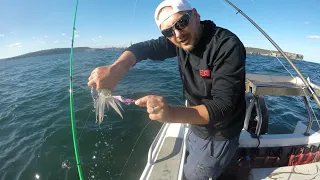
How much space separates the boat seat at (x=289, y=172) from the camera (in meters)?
3.34

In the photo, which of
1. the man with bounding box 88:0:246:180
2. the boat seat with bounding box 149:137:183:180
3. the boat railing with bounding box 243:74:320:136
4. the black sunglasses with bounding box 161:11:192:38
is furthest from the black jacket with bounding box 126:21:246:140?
the boat railing with bounding box 243:74:320:136

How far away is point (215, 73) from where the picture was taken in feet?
6.37

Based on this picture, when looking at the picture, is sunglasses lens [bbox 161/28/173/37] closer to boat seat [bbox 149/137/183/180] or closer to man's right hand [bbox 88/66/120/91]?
man's right hand [bbox 88/66/120/91]

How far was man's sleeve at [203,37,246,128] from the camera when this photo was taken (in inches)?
68.9

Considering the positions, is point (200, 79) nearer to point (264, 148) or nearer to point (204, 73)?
point (204, 73)

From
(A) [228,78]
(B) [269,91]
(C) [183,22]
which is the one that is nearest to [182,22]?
(C) [183,22]

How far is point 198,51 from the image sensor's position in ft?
7.33

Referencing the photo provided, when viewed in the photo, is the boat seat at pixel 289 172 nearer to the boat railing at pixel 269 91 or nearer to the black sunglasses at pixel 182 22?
the boat railing at pixel 269 91

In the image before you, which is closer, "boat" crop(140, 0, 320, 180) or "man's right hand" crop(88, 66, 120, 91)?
"man's right hand" crop(88, 66, 120, 91)

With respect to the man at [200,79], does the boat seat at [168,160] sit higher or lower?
lower

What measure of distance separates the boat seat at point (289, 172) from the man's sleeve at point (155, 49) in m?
2.48

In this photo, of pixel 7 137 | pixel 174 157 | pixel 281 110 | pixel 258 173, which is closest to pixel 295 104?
pixel 281 110

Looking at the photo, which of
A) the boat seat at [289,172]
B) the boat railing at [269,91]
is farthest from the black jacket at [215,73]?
the boat seat at [289,172]

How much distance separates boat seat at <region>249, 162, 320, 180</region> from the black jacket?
4.78 ft
